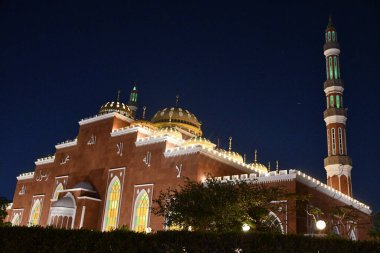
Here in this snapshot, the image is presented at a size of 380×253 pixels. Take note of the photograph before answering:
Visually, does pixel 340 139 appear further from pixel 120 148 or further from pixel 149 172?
pixel 120 148

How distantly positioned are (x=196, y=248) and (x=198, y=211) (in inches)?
357

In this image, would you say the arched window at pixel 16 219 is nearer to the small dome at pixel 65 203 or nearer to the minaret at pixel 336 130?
the small dome at pixel 65 203

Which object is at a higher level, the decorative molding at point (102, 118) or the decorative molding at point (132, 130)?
the decorative molding at point (102, 118)

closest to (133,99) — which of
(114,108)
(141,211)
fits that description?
(114,108)

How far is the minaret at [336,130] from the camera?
31.1m

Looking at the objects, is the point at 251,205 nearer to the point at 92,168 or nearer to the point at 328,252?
the point at 328,252

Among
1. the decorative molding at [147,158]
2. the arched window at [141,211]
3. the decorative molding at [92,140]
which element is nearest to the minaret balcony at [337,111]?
the decorative molding at [147,158]

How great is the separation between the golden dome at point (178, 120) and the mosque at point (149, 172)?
3.5 inches

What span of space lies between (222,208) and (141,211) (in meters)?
11.2

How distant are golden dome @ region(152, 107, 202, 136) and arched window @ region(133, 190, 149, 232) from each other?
8.30 meters

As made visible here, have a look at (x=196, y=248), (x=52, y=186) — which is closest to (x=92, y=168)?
(x=52, y=186)

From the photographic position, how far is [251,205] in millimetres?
19938

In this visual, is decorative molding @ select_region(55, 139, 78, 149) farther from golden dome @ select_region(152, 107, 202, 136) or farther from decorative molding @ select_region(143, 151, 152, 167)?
decorative molding @ select_region(143, 151, 152, 167)

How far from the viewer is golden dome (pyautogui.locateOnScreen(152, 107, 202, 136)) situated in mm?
34906
